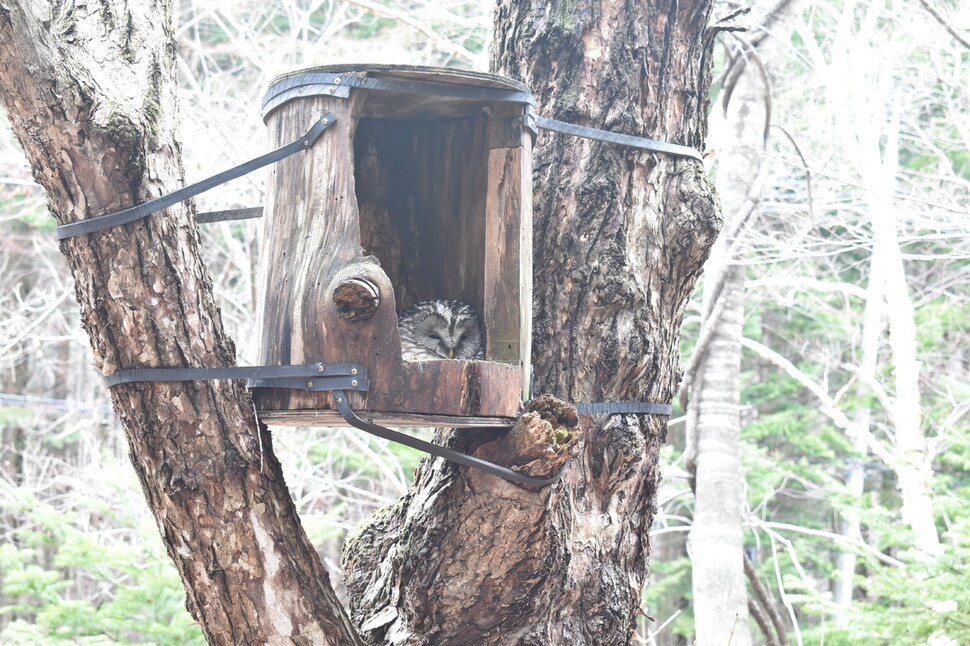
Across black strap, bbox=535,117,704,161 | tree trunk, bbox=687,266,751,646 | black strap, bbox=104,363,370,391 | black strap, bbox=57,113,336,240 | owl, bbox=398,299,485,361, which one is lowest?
tree trunk, bbox=687,266,751,646

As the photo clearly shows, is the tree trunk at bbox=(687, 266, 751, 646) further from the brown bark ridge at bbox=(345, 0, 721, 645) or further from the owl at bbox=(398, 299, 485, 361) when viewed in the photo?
the owl at bbox=(398, 299, 485, 361)

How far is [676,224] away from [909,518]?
629 cm

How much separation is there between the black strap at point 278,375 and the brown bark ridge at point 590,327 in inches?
15.8

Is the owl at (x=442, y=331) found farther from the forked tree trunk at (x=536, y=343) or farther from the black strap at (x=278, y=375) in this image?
the black strap at (x=278, y=375)

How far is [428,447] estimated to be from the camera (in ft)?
6.21

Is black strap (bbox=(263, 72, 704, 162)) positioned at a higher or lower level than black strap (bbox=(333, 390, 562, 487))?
higher

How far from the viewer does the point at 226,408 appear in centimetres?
200

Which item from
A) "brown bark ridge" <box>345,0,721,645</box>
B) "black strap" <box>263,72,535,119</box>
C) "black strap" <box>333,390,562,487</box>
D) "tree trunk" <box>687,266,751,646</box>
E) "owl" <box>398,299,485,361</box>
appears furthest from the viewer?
"tree trunk" <box>687,266,751,646</box>

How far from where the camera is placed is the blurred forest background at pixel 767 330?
5.32m

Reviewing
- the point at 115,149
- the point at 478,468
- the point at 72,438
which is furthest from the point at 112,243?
the point at 72,438

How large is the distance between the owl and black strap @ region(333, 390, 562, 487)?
1.21 ft

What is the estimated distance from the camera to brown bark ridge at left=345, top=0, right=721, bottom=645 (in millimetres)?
2156

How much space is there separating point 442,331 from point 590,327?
0.38 m

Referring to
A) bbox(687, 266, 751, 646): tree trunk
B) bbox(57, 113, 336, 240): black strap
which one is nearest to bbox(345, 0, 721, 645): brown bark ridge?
bbox(57, 113, 336, 240): black strap
